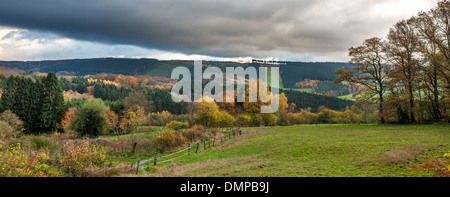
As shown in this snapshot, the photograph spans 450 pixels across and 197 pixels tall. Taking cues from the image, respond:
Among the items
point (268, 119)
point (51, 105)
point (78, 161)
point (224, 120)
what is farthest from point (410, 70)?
point (51, 105)

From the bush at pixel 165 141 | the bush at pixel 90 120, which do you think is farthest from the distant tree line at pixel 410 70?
the bush at pixel 90 120

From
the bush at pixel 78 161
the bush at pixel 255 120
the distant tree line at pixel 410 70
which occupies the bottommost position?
the bush at pixel 255 120

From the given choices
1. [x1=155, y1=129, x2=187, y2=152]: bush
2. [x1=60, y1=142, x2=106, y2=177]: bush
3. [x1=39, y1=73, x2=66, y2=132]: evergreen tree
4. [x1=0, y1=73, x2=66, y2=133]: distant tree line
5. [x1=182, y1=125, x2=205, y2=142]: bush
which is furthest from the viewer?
[x1=39, y1=73, x2=66, y2=132]: evergreen tree

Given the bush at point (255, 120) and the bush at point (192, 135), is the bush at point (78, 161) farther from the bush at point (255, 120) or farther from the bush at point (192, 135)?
the bush at point (255, 120)

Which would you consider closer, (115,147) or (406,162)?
(406,162)

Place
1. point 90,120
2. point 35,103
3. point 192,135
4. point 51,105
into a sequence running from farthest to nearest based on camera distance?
point 51,105 < point 35,103 < point 90,120 < point 192,135

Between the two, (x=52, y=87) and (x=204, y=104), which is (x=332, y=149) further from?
(x=52, y=87)

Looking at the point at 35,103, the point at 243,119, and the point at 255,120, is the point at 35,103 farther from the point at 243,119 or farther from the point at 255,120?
the point at 255,120

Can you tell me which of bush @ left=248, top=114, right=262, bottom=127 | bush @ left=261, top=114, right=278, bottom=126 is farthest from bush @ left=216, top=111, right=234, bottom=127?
bush @ left=261, top=114, right=278, bottom=126

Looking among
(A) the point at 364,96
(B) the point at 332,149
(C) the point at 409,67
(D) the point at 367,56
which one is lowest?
(B) the point at 332,149

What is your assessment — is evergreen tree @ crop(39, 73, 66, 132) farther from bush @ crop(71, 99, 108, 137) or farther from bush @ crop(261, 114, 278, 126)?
bush @ crop(261, 114, 278, 126)

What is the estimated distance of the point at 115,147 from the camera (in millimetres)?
28766
